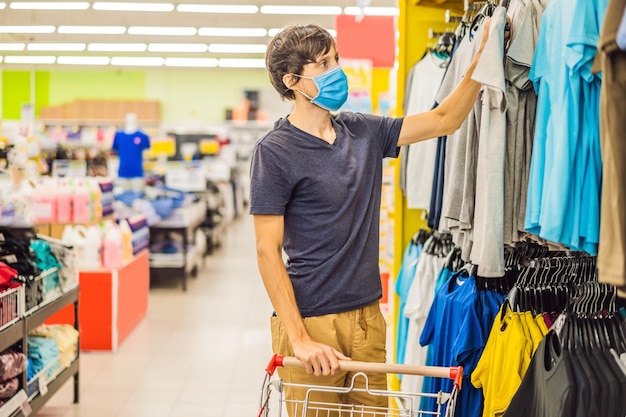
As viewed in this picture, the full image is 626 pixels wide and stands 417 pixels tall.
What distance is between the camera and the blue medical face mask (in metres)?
2.63

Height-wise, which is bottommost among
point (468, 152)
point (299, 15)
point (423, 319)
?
point (423, 319)

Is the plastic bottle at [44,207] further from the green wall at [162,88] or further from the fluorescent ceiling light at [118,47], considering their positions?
the green wall at [162,88]

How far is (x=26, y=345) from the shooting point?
429cm

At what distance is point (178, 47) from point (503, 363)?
52.0ft

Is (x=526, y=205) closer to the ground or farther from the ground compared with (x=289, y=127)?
closer to the ground

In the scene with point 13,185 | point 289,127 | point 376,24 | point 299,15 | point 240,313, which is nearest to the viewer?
point 289,127

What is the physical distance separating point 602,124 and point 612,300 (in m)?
1.10

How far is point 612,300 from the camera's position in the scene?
9.00 feet

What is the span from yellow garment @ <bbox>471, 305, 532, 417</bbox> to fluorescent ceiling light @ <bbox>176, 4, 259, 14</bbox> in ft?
36.4

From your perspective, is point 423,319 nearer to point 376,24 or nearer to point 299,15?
point 376,24

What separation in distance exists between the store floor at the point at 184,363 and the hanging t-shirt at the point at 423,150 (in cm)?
189

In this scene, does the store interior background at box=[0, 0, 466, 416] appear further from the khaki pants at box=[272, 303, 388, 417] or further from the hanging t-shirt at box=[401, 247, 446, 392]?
the khaki pants at box=[272, 303, 388, 417]

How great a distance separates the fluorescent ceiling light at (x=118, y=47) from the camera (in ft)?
56.2

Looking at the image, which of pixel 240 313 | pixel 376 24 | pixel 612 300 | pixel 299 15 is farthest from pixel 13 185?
pixel 299 15
